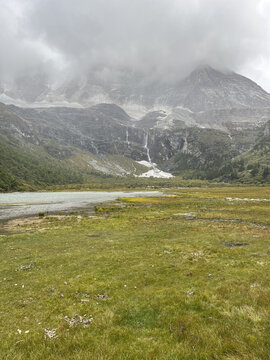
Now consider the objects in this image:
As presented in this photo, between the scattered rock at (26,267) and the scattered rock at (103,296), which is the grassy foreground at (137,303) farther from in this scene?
the scattered rock at (26,267)

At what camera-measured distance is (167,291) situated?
45.9ft

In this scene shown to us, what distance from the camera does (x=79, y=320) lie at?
11.2 metres

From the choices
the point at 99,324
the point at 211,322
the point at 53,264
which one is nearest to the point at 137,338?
the point at 99,324

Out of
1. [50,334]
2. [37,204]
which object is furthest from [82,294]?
Result: [37,204]

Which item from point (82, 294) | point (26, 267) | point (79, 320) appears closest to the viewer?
point (79, 320)

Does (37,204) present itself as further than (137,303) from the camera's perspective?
Yes

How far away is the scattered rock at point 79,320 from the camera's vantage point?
35.2 feet

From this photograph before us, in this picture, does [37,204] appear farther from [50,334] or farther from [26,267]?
[50,334]

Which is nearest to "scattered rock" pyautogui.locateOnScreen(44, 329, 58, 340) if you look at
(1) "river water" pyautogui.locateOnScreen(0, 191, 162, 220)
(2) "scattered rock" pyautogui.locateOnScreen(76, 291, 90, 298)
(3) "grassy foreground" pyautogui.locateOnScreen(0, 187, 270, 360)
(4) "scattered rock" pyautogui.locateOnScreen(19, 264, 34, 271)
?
(3) "grassy foreground" pyautogui.locateOnScreen(0, 187, 270, 360)

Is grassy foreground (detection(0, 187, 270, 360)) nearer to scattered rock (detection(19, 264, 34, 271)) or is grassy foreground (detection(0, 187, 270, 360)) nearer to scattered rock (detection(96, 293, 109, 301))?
scattered rock (detection(96, 293, 109, 301))

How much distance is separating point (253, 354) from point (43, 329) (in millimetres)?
9163

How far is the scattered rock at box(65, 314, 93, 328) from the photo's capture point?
423 inches

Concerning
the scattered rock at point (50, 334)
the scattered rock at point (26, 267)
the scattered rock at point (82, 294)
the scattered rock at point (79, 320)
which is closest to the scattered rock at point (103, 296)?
the scattered rock at point (82, 294)

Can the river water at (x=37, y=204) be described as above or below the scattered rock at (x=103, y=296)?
below
